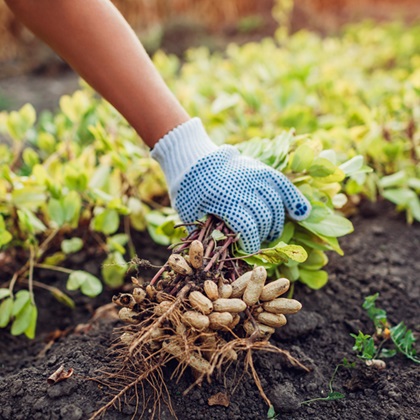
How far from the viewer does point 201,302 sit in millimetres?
1021

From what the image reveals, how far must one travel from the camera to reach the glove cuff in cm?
136

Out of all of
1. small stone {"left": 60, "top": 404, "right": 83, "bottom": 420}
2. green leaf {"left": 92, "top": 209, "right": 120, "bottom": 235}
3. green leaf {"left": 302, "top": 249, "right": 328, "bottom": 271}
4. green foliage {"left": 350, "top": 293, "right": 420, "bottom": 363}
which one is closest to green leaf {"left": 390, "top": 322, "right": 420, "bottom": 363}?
green foliage {"left": 350, "top": 293, "right": 420, "bottom": 363}

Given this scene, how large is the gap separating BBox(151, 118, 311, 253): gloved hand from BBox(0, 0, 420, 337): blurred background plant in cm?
7

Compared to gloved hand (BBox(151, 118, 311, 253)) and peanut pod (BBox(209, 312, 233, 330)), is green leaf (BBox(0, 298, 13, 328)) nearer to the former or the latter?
gloved hand (BBox(151, 118, 311, 253))

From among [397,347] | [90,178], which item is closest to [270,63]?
[90,178]

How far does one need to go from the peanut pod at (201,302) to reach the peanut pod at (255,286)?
76 millimetres

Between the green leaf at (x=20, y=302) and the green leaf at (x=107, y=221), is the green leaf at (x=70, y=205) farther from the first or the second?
the green leaf at (x=20, y=302)

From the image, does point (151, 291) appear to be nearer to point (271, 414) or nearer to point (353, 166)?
point (271, 414)

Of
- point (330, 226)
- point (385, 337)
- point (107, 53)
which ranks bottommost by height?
point (385, 337)

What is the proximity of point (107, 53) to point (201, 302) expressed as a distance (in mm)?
671

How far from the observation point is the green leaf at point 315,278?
1.41m

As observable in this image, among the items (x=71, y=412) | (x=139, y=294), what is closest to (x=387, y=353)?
(x=139, y=294)

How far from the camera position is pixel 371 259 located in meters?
1.68

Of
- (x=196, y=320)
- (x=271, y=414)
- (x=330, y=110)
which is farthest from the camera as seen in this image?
(x=330, y=110)
